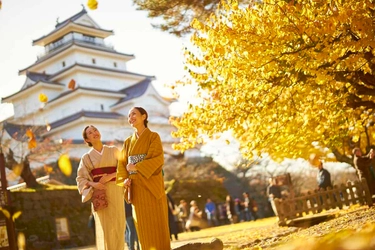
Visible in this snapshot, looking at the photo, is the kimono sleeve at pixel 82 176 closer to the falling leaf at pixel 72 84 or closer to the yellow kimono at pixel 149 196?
the yellow kimono at pixel 149 196

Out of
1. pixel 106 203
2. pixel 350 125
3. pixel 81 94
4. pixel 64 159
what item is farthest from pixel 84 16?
pixel 106 203

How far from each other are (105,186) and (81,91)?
35.5 m

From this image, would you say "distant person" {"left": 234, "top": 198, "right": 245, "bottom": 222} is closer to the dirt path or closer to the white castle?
the white castle

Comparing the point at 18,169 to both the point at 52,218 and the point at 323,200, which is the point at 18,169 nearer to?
the point at 52,218

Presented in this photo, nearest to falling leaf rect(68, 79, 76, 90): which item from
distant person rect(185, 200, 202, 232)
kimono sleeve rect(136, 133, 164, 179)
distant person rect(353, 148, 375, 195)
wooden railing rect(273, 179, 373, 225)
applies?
distant person rect(185, 200, 202, 232)

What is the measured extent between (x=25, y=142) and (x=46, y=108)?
33.7ft

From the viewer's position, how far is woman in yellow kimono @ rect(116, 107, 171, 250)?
614 centimetres

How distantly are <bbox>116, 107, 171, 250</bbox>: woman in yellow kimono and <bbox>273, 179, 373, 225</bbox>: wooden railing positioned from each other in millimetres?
8017

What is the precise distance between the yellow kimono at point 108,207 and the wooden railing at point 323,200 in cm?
762

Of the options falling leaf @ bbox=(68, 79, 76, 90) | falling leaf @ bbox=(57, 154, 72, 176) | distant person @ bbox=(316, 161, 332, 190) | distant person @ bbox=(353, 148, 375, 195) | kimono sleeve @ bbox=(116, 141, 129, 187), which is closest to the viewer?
kimono sleeve @ bbox=(116, 141, 129, 187)

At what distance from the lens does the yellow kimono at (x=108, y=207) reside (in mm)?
6729

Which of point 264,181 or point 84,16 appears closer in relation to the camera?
point 264,181

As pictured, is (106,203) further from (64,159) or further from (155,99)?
(155,99)

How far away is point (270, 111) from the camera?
9266mm
